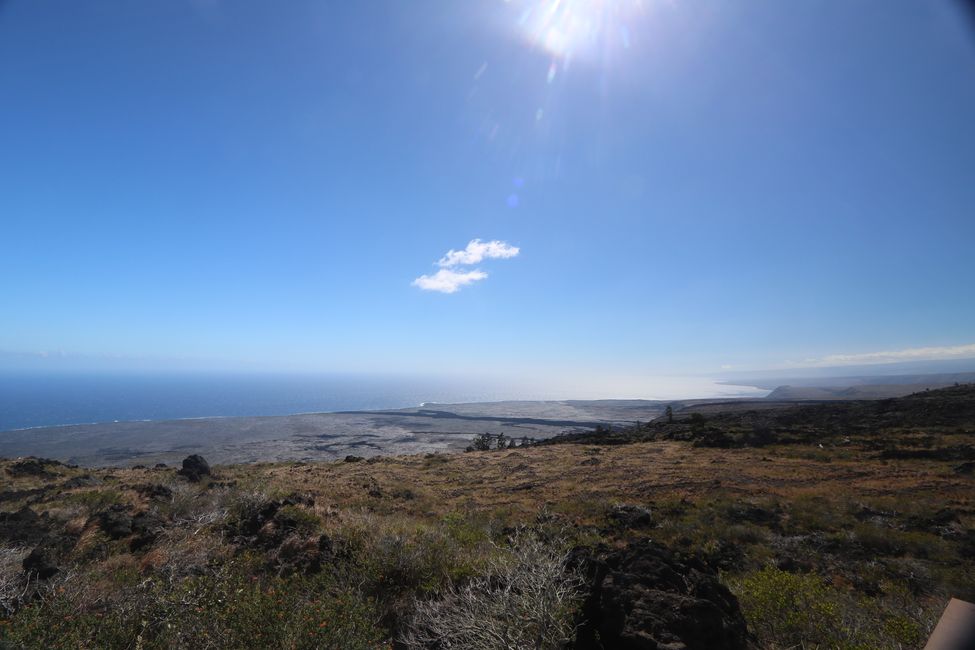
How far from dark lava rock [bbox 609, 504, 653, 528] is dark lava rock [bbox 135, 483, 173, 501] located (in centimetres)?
1450

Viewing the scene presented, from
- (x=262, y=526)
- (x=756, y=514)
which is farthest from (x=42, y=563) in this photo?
(x=756, y=514)

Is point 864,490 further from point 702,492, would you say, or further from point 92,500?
point 92,500

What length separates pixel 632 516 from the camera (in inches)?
519

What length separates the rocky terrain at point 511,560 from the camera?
4.41 metres

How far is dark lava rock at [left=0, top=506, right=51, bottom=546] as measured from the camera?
8.41 metres

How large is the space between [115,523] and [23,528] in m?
1.97

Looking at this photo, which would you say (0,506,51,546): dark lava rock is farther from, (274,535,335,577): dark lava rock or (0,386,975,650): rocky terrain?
(274,535,335,577): dark lava rock

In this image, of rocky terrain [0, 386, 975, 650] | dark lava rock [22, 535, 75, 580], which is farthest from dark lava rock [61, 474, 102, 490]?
dark lava rock [22, 535, 75, 580]

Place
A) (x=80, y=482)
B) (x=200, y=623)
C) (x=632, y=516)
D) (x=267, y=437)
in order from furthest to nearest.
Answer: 1. (x=267, y=437)
2. (x=80, y=482)
3. (x=632, y=516)
4. (x=200, y=623)

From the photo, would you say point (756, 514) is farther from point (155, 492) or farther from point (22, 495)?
point (22, 495)

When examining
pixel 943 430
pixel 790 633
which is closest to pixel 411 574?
pixel 790 633

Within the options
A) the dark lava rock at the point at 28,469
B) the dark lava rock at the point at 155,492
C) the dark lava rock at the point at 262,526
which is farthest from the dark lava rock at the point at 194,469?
the dark lava rock at the point at 262,526

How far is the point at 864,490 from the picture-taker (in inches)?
623

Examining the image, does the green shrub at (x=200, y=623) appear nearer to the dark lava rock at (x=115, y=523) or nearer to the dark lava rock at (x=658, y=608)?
the dark lava rock at (x=658, y=608)
